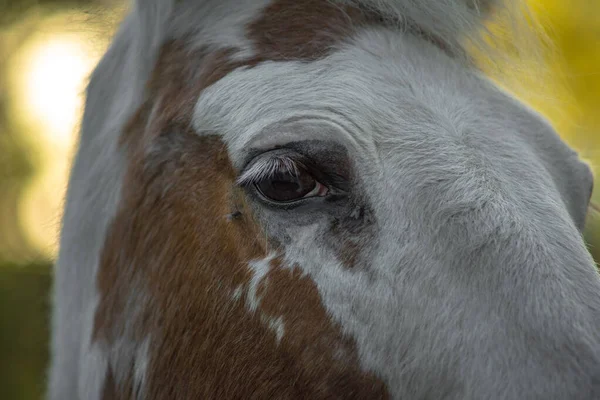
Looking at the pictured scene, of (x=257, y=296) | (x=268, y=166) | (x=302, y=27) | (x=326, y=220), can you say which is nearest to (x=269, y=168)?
(x=268, y=166)

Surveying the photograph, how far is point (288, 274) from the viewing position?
60.7 inches

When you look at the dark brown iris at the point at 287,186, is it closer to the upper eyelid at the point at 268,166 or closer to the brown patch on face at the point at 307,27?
the upper eyelid at the point at 268,166

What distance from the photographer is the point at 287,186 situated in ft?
5.18

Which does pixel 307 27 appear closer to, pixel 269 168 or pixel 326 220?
pixel 269 168

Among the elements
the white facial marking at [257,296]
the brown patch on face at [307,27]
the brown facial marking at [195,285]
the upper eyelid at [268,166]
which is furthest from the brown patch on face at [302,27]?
the white facial marking at [257,296]

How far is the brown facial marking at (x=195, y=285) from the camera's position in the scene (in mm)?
1507

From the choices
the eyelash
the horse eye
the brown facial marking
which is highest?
the eyelash

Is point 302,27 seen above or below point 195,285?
above

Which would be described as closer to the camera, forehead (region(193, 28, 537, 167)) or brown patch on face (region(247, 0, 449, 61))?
forehead (region(193, 28, 537, 167))

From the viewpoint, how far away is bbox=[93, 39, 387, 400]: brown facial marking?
4.94 ft

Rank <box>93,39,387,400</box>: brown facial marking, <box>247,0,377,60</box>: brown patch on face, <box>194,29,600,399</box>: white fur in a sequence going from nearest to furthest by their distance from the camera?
<box>194,29,600,399</box>: white fur < <box>93,39,387,400</box>: brown facial marking < <box>247,0,377,60</box>: brown patch on face

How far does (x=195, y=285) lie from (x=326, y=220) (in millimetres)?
413

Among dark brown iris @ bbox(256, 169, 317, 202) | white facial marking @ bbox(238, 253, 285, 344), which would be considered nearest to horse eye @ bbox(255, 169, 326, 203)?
dark brown iris @ bbox(256, 169, 317, 202)

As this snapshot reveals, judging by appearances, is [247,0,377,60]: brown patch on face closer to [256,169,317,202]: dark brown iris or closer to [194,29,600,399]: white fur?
[194,29,600,399]: white fur
